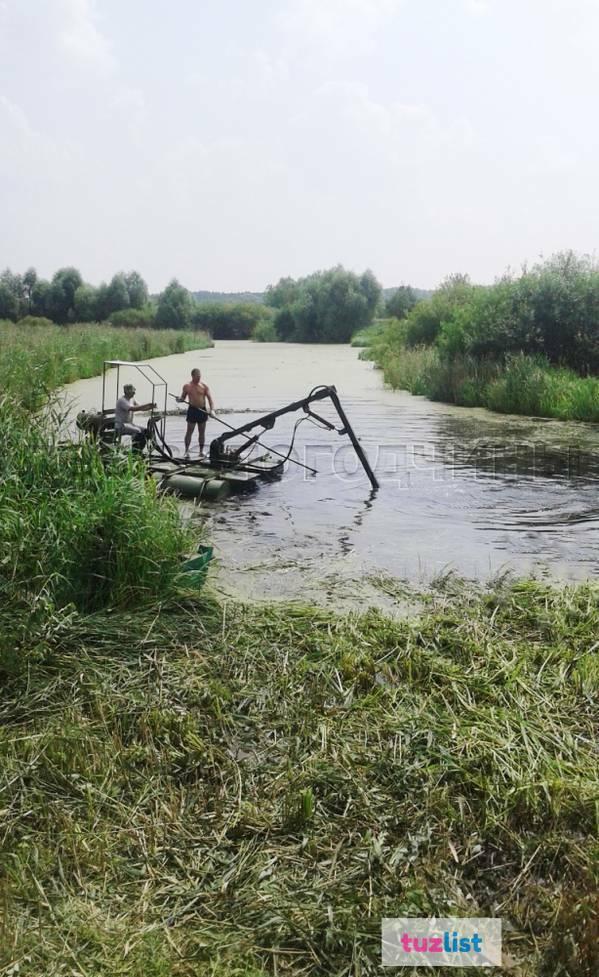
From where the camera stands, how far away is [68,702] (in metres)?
5.43

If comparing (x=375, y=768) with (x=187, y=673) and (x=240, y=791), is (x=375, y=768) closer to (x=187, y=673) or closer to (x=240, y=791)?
(x=240, y=791)

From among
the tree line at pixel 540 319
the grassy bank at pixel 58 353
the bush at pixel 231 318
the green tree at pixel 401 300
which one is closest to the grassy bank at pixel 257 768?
the grassy bank at pixel 58 353

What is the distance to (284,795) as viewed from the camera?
4.59 metres

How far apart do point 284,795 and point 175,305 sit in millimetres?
91376

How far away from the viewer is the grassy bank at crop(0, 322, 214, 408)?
9.66m

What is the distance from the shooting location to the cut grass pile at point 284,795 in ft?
12.0

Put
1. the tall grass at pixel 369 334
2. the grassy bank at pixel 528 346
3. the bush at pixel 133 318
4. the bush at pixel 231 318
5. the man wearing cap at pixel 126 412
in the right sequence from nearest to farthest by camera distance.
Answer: the man wearing cap at pixel 126 412 → the grassy bank at pixel 528 346 → the tall grass at pixel 369 334 → the bush at pixel 133 318 → the bush at pixel 231 318

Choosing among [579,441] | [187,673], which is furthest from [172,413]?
[187,673]

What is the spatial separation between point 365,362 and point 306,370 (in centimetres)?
813

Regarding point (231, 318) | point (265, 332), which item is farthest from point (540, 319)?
point (231, 318)

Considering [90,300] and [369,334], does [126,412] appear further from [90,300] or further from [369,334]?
[90,300]

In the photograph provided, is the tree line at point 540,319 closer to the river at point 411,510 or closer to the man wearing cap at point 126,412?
the river at point 411,510

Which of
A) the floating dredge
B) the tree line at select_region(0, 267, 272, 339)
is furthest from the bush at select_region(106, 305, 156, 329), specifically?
Result: the floating dredge

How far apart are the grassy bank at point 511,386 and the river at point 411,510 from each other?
89cm
